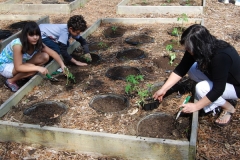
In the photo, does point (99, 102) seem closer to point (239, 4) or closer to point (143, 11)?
point (143, 11)

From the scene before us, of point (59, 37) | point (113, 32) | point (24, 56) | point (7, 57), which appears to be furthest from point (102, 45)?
point (7, 57)

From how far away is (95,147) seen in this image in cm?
332

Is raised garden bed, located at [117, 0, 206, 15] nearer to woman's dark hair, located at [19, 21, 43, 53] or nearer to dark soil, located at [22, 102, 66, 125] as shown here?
woman's dark hair, located at [19, 21, 43, 53]

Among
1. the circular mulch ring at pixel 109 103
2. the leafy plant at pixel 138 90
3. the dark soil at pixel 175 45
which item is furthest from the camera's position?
the dark soil at pixel 175 45

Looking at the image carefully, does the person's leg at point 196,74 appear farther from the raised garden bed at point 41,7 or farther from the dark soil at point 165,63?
the raised garden bed at point 41,7

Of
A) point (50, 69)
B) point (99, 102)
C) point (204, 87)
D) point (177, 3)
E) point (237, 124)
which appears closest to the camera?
point (204, 87)

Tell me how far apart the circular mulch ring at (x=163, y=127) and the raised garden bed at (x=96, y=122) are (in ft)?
0.28

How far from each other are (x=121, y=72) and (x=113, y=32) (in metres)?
2.23

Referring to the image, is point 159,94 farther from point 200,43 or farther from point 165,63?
point 165,63

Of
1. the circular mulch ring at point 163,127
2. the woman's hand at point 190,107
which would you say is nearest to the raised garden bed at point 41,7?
the circular mulch ring at point 163,127

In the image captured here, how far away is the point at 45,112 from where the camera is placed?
393 cm

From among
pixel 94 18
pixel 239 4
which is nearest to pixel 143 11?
pixel 94 18

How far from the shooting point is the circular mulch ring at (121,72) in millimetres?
4797

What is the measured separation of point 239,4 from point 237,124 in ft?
20.1
